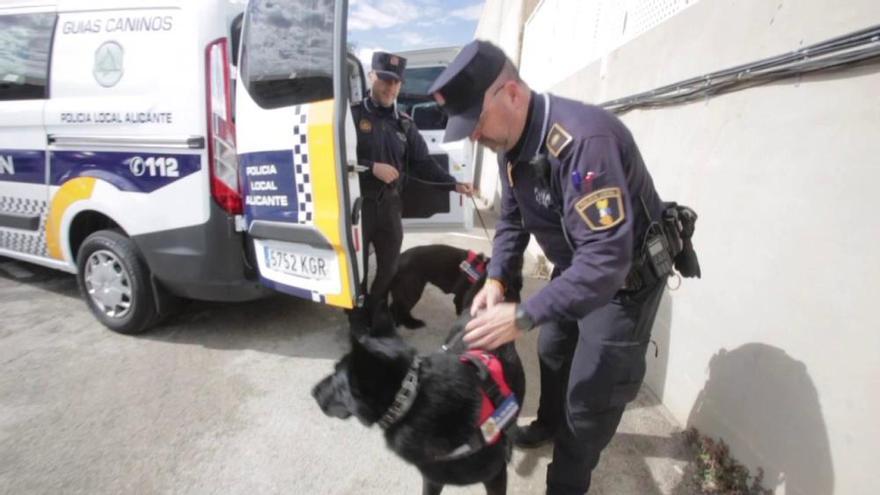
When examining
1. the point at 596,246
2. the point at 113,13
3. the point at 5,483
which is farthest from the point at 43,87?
the point at 596,246

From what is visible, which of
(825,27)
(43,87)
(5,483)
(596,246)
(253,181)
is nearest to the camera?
(596,246)

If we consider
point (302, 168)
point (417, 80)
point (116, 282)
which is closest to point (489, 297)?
point (302, 168)

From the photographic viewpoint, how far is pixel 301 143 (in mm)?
2066

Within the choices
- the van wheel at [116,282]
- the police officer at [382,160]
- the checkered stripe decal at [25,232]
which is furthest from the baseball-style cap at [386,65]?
the checkered stripe decal at [25,232]

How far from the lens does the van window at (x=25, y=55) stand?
2.61m

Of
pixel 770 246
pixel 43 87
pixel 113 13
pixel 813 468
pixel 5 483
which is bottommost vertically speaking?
pixel 5 483

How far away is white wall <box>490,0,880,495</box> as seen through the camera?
1277 millimetres

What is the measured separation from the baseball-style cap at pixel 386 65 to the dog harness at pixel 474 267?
4.16 ft

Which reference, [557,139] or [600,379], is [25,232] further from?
[600,379]

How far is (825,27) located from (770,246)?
763 mm

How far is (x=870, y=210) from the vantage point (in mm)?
1245

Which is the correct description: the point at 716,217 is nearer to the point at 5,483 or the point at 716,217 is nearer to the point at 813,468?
the point at 813,468

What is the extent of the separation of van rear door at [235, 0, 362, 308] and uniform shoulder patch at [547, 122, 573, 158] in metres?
1.09

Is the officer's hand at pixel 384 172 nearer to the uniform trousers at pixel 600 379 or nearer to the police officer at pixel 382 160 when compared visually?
the police officer at pixel 382 160
